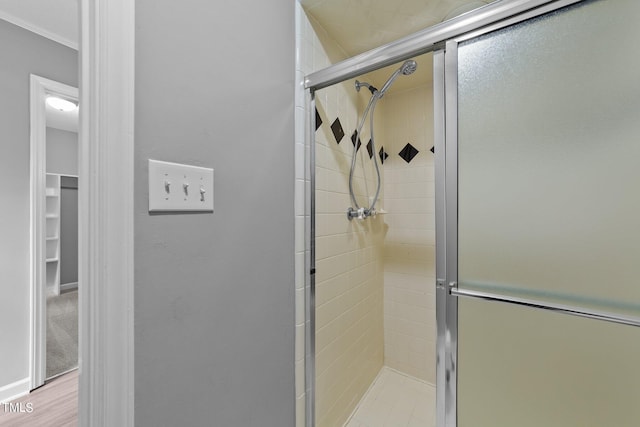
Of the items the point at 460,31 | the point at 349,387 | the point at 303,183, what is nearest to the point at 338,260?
the point at 303,183

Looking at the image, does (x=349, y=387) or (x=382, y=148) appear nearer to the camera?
(x=349, y=387)

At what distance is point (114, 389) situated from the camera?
0.59m

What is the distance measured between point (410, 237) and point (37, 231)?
2.48 metres

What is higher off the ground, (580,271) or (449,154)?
(449,154)

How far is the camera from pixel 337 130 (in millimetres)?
1432

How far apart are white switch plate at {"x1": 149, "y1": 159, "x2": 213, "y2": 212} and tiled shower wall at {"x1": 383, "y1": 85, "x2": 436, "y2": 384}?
1518mm

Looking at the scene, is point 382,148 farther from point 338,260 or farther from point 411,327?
→ point 411,327

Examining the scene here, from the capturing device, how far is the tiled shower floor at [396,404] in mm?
1549

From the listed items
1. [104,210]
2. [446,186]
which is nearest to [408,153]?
[446,186]

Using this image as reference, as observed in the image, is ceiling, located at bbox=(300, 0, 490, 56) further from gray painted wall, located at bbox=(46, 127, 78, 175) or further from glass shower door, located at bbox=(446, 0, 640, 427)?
gray painted wall, located at bbox=(46, 127, 78, 175)

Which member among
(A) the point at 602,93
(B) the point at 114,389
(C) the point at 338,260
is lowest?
(B) the point at 114,389

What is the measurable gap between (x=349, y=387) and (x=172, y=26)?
181cm

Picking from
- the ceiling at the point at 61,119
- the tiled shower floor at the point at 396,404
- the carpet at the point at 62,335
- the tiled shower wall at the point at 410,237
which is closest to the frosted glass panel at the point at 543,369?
the tiled shower floor at the point at 396,404

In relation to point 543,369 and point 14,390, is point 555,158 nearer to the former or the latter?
point 543,369
